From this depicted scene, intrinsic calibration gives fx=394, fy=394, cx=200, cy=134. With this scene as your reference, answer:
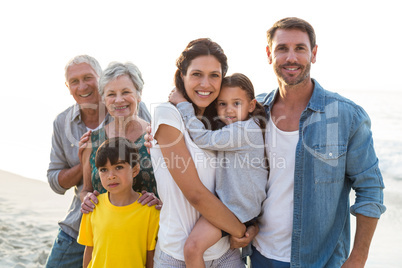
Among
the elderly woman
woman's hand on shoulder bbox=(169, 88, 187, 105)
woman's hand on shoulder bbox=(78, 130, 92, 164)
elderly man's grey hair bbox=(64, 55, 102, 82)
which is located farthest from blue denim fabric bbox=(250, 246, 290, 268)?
elderly man's grey hair bbox=(64, 55, 102, 82)

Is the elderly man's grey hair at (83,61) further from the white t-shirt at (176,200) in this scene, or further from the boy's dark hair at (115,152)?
the white t-shirt at (176,200)

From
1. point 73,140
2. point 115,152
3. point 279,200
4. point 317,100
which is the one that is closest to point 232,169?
point 279,200

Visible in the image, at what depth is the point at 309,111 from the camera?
2650 millimetres

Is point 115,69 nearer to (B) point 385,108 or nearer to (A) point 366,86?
(B) point 385,108

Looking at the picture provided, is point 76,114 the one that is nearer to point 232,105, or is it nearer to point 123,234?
point 123,234

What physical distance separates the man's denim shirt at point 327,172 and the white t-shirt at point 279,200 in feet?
0.18

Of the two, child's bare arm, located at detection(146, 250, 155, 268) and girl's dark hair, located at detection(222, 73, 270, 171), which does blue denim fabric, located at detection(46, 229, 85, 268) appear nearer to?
child's bare arm, located at detection(146, 250, 155, 268)

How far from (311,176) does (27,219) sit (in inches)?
249

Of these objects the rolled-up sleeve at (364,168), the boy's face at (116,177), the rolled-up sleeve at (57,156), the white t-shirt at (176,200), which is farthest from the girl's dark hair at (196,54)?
the rolled-up sleeve at (57,156)

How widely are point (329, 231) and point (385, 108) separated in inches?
933

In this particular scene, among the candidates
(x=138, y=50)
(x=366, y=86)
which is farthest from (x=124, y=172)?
(x=366, y=86)

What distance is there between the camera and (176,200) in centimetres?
256

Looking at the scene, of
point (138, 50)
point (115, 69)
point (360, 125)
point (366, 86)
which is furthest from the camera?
point (366, 86)

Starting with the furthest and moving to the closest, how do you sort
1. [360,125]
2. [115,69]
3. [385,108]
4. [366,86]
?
[366,86] → [385,108] → [115,69] → [360,125]
